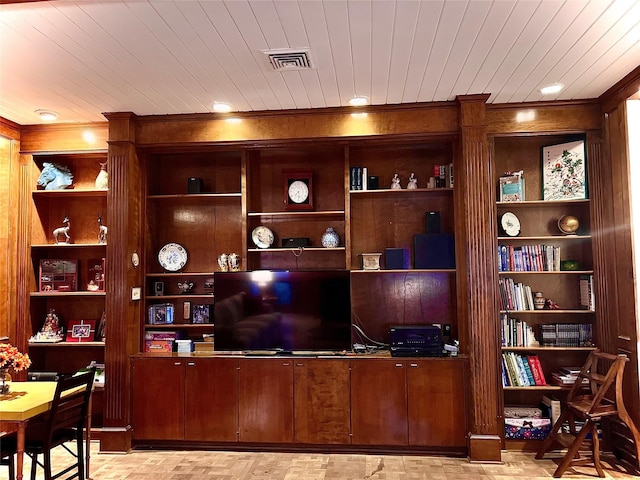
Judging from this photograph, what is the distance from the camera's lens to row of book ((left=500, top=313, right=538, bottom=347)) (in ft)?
13.1

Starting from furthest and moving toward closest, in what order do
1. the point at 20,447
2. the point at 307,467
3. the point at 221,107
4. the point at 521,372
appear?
the point at 221,107 < the point at 521,372 < the point at 307,467 < the point at 20,447

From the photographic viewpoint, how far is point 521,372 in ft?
12.9

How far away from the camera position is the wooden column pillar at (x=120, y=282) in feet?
13.2

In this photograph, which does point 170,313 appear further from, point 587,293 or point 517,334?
point 587,293

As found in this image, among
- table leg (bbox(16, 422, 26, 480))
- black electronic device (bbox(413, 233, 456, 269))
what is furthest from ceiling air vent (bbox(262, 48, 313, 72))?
table leg (bbox(16, 422, 26, 480))

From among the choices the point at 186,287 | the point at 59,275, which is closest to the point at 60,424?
the point at 186,287

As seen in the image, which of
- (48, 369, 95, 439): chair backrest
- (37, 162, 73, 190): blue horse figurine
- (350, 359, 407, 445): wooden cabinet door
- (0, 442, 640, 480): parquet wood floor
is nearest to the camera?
(48, 369, 95, 439): chair backrest

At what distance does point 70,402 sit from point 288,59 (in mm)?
2682

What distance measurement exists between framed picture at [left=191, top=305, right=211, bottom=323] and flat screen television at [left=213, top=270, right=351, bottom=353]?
288 millimetres

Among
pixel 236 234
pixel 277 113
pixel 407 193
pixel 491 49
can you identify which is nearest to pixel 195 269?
pixel 236 234

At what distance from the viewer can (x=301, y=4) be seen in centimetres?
243

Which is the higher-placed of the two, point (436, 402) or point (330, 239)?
point (330, 239)

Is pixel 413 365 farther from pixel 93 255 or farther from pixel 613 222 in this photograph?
pixel 93 255

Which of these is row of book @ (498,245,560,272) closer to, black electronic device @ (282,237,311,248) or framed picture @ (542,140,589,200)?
framed picture @ (542,140,589,200)
